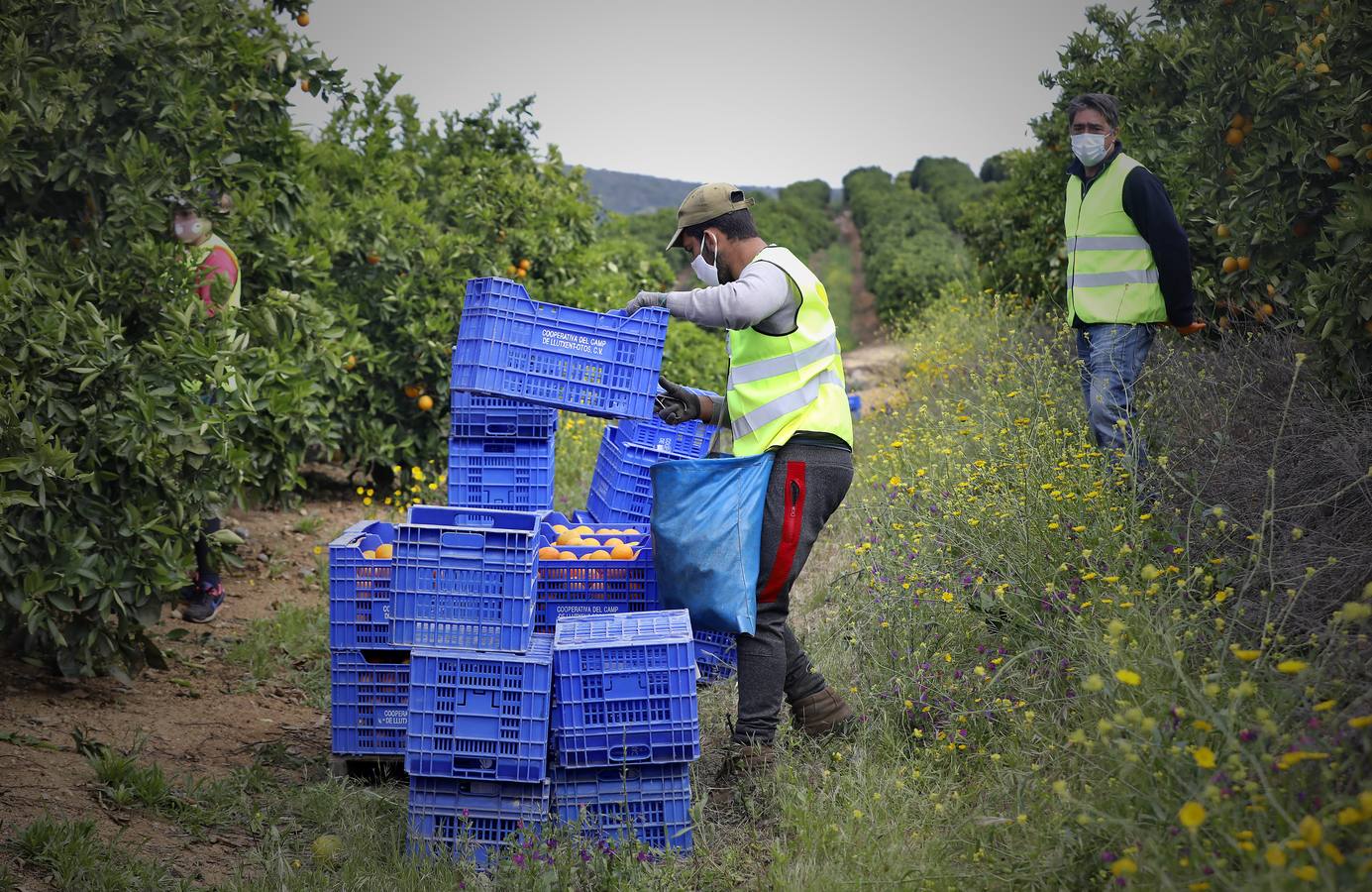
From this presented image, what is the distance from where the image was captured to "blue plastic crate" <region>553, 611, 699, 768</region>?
3.50 meters

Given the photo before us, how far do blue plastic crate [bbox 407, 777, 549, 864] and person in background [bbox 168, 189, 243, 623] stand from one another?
234 centimetres

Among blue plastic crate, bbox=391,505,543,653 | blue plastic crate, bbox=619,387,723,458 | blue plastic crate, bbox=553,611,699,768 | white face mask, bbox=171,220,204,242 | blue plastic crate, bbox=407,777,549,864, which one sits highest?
white face mask, bbox=171,220,204,242

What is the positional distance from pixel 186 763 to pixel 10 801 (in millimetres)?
707

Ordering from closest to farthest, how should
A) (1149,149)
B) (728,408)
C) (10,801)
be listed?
(10,801), (728,408), (1149,149)

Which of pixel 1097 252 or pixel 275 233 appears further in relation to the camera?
pixel 275 233

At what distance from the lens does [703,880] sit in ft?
11.2

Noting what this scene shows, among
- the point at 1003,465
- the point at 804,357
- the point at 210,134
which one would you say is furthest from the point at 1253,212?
the point at 210,134

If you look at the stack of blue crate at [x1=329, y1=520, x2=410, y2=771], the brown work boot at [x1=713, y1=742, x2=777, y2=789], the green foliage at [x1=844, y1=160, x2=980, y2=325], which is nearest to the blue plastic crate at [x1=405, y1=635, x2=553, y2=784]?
the stack of blue crate at [x1=329, y1=520, x2=410, y2=771]

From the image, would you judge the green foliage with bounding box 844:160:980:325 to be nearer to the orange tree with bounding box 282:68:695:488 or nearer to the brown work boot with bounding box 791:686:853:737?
the orange tree with bounding box 282:68:695:488

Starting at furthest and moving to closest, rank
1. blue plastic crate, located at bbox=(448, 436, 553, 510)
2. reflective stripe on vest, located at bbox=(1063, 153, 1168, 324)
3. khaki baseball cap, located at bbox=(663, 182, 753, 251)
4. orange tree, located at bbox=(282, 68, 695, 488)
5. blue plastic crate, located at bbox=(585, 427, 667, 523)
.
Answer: orange tree, located at bbox=(282, 68, 695, 488)
blue plastic crate, located at bbox=(585, 427, 667, 523)
blue plastic crate, located at bbox=(448, 436, 553, 510)
reflective stripe on vest, located at bbox=(1063, 153, 1168, 324)
khaki baseball cap, located at bbox=(663, 182, 753, 251)

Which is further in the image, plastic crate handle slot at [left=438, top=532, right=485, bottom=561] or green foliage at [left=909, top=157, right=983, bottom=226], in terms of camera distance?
green foliage at [left=909, top=157, right=983, bottom=226]

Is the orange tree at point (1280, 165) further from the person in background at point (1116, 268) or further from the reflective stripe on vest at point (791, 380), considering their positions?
the reflective stripe on vest at point (791, 380)

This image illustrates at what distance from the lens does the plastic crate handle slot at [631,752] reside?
3498mm

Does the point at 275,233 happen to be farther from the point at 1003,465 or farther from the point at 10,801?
the point at 1003,465
